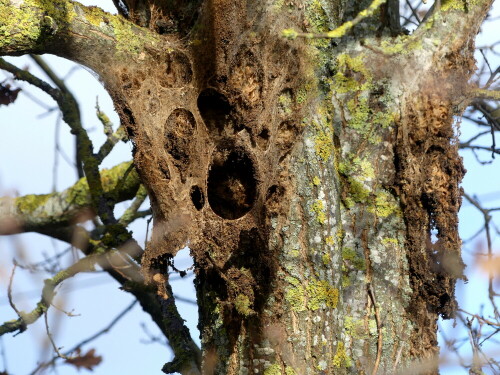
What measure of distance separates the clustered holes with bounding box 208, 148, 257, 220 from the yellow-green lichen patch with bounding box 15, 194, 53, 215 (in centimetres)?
227

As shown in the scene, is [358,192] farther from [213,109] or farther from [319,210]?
[213,109]

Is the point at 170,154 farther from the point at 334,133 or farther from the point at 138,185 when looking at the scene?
the point at 138,185

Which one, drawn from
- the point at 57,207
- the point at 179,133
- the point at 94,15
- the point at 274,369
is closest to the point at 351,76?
the point at 179,133

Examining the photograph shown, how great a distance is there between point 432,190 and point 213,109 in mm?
893

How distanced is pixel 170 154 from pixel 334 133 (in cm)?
65

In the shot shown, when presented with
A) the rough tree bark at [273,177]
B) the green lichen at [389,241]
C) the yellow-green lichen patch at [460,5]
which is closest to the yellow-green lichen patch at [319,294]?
the rough tree bark at [273,177]

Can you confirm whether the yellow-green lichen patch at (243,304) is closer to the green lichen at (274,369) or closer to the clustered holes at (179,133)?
the green lichen at (274,369)

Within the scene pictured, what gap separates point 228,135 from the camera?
201cm

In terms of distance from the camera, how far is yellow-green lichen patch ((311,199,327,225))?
6.55 ft

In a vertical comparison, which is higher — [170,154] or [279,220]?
[170,154]

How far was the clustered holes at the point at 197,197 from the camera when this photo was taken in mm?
2018

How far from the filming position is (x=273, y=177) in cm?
200

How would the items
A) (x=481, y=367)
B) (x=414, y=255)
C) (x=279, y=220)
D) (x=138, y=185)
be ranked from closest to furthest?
1. (x=481, y=367)
2. (x=279, y=220)
3. (x=414, y=255)
4. (x=138, y=185)

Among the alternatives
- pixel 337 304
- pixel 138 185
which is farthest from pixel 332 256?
pixel 138 185
